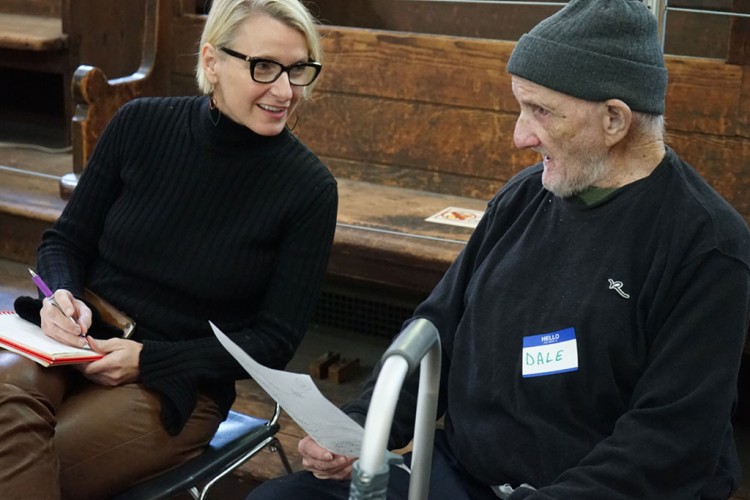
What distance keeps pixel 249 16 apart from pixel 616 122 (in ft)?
2.28

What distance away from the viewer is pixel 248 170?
6.53 ft

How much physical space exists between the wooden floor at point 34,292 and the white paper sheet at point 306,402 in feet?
3.72

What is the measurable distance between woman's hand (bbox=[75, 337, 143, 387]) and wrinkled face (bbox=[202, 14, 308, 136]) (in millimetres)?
449

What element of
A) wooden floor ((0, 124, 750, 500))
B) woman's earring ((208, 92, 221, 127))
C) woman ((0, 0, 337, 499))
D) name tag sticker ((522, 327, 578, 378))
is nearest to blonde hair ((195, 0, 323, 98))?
woman ((0, 0, 337, 499))

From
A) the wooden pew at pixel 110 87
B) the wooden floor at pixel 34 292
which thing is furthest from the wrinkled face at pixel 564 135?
the wooden pew at pixel 110 87

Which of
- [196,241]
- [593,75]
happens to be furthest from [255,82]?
[593,75]

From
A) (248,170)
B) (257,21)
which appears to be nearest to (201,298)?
(248,170)

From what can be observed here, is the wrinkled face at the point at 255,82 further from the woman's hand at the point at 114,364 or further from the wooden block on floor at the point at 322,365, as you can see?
the wooden block on floor at the point at 322,365

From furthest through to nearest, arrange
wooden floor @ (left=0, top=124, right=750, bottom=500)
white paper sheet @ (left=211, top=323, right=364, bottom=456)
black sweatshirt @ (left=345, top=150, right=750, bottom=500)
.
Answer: wooden floor @ (left=0, top=124, right=750, bottom=500) < black sweatshirt @ (left=345, top=150, right=750, bottom=500) < white paper sheet @ (left=211, top=323, right=364, bottom=456)

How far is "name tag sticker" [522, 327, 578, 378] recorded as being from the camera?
157 cm

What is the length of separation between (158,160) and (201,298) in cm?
28

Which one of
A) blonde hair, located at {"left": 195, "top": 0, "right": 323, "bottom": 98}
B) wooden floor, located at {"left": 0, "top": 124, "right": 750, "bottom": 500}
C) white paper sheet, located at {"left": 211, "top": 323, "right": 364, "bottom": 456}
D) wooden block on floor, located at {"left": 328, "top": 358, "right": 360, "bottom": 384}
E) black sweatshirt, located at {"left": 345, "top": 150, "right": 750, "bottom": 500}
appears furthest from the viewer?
wooden block on floor, located at {"left": 328, "top": 358, "right": 360, "bottom": 384}

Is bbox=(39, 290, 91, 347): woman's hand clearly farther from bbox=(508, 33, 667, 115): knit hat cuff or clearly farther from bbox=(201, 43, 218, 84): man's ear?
bbox=(508, 33, 667, 115): knit hat cuff

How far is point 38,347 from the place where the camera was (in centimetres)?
182
